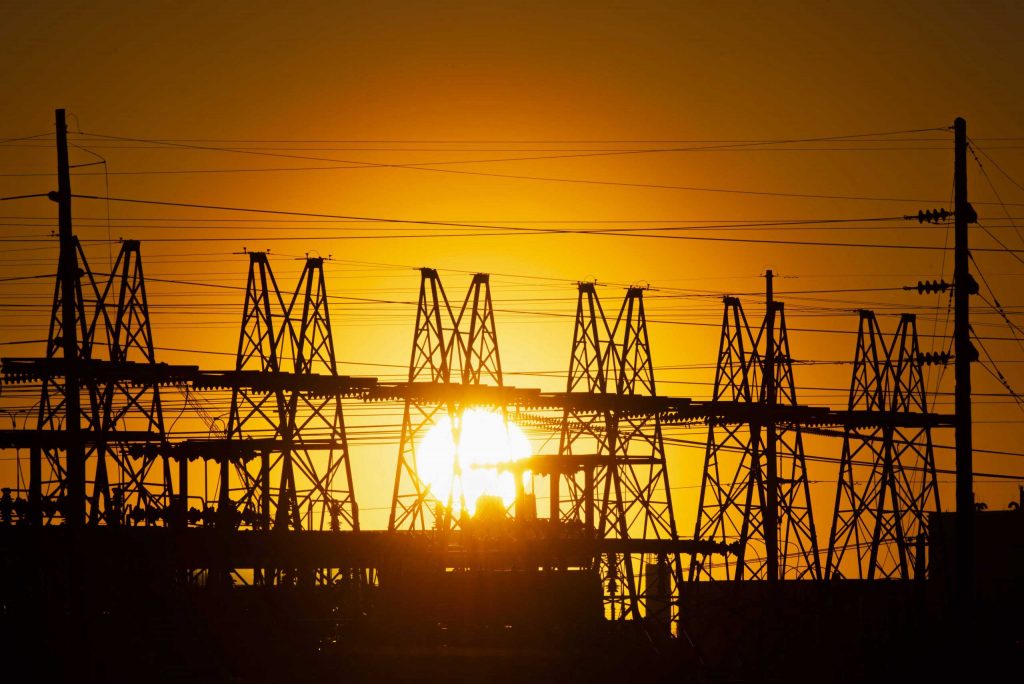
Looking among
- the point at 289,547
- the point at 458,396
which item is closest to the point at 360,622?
the point at 289,547

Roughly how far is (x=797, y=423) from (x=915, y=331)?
40.4 ft

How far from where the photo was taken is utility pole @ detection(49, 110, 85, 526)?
3181cm

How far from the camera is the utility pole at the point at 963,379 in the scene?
32.2 meters

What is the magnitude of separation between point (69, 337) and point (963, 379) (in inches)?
791

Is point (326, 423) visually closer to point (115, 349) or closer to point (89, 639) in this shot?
point (115, 349)

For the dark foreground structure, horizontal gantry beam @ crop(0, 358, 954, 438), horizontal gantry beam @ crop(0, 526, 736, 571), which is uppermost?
horizontal gantry beam @ crop(0, 358, 954, 438)

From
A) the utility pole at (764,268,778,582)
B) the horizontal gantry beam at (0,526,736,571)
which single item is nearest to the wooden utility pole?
the utility pole at (764,268,778,582)

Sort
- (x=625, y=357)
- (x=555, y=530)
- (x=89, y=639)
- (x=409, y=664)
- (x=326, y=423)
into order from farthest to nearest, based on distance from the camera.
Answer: (x=625, y=357) < (x=326, y=423) < (x=555, y=530) < (x=409, y=664) < (x=89, y=639)

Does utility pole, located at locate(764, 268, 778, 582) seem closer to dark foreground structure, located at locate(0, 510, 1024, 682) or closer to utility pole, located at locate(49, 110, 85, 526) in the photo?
dark foreground structure, located at locate(0, 510, 1024, 682)

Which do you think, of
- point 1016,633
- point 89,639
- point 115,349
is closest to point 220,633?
point 89,639

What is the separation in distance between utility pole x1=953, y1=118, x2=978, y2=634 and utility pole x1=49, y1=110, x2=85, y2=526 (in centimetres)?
1874

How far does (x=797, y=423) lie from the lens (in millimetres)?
50156

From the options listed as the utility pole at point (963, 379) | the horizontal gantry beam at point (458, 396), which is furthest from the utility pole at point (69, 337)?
the utility pole at point (963, 379)

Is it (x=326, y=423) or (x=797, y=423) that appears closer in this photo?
(x=326, y=423)
